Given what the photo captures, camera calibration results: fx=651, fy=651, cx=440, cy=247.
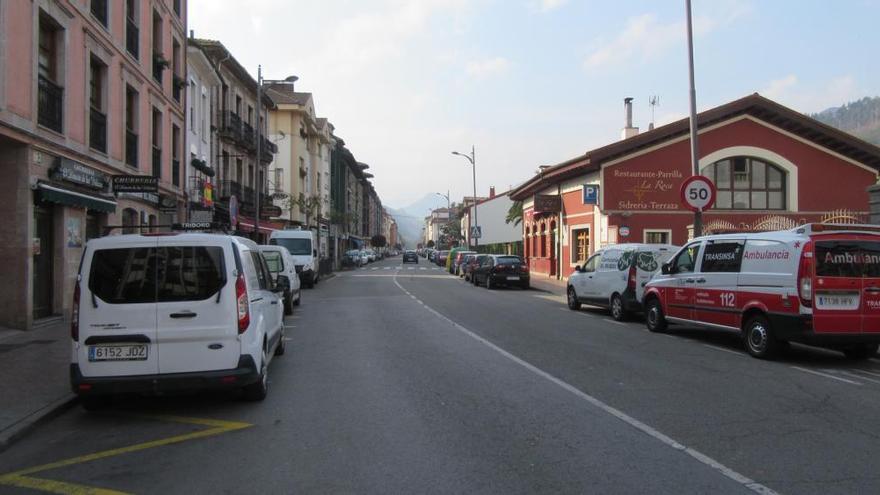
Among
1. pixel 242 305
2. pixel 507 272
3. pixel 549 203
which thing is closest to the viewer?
pixel 242 305

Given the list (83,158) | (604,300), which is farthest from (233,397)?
(604,300)

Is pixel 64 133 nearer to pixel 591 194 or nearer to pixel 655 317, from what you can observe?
pixel 655 317

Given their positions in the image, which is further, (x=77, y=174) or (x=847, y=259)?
(x=77, y=174)

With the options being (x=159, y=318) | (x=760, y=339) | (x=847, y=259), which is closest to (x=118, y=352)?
(x=159, y=318)

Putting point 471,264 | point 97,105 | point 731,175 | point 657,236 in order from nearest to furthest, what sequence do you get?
1. point 97,105
2. point 657,236
3. point 731,175
4. point 471,264

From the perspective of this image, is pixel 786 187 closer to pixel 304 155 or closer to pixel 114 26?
pixel 114 26

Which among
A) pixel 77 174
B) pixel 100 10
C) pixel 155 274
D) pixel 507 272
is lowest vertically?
pixel 507 272

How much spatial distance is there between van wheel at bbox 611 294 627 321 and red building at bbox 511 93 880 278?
435 inches

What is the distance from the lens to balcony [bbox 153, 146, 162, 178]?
20359 millimetres

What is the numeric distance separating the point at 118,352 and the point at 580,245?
2584 centimetres

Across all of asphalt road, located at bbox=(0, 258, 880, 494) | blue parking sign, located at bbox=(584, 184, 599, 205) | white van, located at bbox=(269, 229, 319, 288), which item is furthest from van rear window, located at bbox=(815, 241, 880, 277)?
white van, located at bbox=(269, 229, 319, 288)

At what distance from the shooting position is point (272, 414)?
641 cm

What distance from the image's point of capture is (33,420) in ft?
19.9

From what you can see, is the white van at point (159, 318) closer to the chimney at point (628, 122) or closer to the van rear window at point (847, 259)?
the van rear window at point (847, 259)
